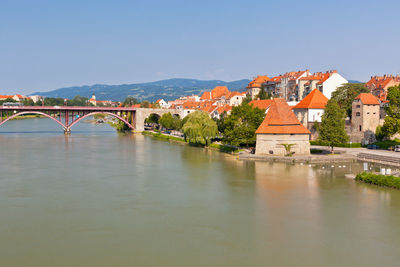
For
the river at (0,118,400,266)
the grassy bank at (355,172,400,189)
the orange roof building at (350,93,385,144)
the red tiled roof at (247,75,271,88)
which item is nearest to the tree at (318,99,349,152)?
the orange roof building at (350,93,385,144)

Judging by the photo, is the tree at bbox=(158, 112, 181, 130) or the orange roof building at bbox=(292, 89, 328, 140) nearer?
the orange roof building at bbox=(292, 89, 328, 140)

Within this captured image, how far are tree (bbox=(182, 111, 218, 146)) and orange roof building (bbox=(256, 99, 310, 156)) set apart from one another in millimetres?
10157

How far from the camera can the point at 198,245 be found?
14.9 meters

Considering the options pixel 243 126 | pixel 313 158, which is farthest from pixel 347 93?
pixel 313 158

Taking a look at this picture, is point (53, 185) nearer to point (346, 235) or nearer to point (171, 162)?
point (171, 162)

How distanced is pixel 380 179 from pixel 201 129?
24.7 metres

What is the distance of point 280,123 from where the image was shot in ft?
119

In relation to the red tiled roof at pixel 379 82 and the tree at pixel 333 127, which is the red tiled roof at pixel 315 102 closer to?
the tree at pixel 333 127

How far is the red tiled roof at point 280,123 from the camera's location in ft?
117

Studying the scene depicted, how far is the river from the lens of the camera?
552 inches

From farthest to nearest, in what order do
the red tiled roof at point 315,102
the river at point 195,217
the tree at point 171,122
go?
1. the tree at point 171,122
2. the red tiled roof at point 315,102
3. the river at point 195,217

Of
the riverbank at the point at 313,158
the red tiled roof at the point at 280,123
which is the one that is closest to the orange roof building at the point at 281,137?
the red tiled roof at the point at 280,123

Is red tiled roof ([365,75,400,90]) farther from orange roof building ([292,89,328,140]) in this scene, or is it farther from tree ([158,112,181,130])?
tree ([158,112,181,130])

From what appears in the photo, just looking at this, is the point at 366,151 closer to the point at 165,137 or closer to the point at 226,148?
the point at 226,148
